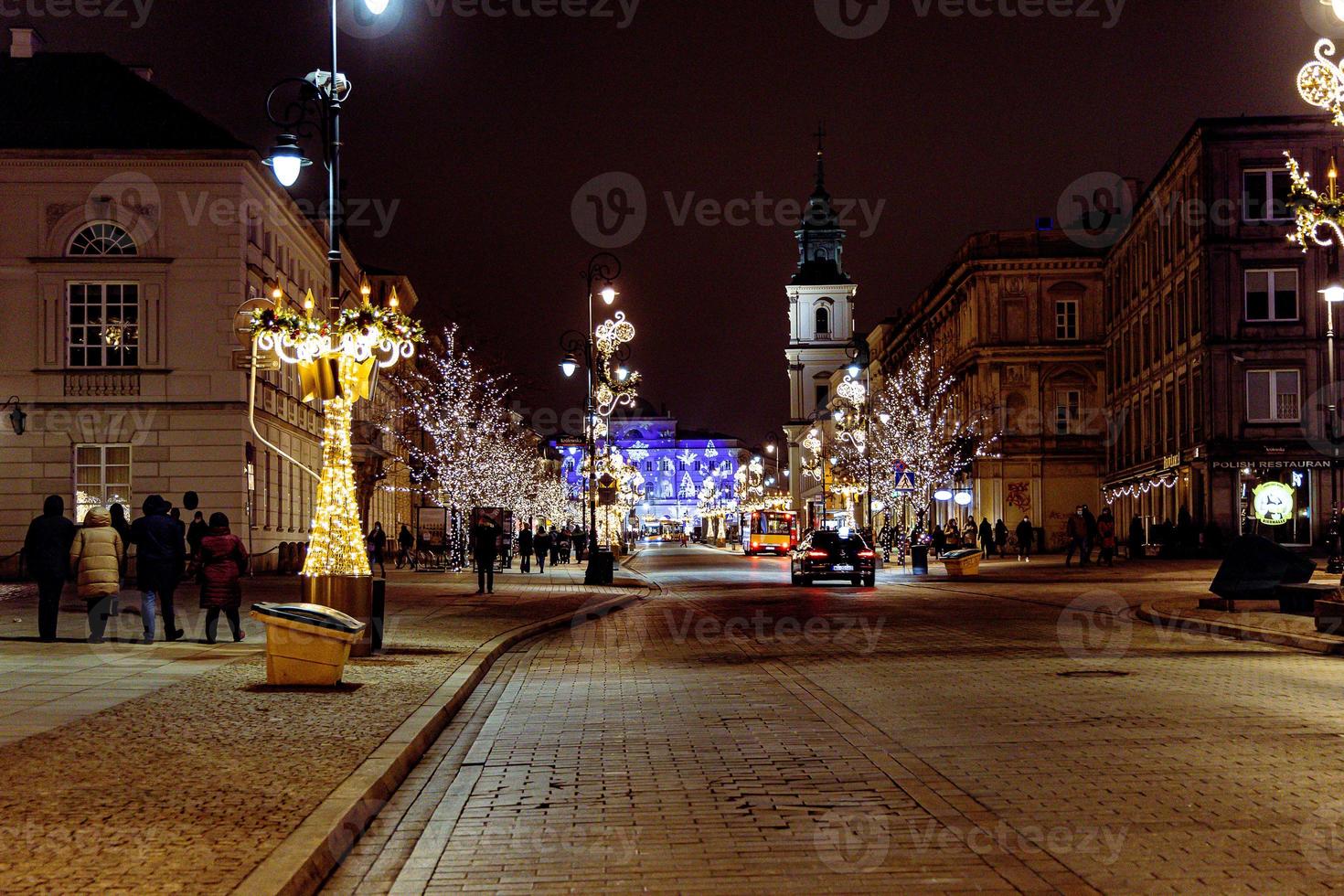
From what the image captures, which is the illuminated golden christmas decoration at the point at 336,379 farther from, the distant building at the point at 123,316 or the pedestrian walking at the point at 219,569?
the distant building at the point at 123,316

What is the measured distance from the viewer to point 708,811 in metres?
8.62

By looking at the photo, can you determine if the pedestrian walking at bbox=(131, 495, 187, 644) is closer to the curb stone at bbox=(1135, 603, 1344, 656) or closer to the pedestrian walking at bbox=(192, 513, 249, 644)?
the pedestrian walking at bbox=(192, 513, 249, 644)

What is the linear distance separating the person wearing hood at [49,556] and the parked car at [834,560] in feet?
77.9

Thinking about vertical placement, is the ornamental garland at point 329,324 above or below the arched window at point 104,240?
below

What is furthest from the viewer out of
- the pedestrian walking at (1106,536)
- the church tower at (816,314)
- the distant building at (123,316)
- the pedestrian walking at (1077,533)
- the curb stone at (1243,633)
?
the church tower at (816,314)

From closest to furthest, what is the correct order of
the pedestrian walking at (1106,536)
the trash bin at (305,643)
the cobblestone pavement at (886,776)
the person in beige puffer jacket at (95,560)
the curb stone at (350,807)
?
the curb stone at (350,807), the cobblestone pavement at (886,776), the trash bin at (305,643), the person in beige puffer jacket at (95,560), the pedestrian walking at (1106,536)

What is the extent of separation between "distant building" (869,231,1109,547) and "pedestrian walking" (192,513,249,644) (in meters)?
66.0

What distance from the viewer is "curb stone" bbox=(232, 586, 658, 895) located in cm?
663

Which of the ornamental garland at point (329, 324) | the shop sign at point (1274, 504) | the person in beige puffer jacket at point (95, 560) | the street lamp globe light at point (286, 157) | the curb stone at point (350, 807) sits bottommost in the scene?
the curb stone at point (350, 807)

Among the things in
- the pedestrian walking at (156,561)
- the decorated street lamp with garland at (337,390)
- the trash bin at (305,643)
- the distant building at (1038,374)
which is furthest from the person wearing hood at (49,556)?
the distant building at (1038,374)

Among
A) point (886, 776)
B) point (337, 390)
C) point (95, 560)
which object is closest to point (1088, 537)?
point (337, 390)

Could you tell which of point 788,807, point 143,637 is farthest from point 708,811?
point 143,637

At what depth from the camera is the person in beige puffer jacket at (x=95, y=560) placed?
1914 centimetres

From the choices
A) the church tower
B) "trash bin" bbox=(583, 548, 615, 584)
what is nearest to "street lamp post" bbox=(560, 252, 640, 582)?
"trash bin" bbox=(583, 548, 615, 584)
